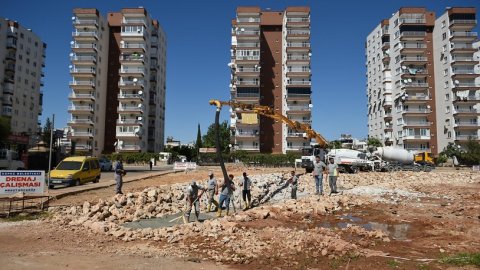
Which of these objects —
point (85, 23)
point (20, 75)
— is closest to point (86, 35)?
point (85, 23)

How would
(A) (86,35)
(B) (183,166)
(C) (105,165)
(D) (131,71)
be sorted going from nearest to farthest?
(B) (183,166)
(C) (105,165)
(A) (86,35)
(D) (131,71)

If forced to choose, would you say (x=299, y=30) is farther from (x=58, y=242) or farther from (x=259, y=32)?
(x=58, y=242)

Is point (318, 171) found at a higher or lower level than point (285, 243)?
higher

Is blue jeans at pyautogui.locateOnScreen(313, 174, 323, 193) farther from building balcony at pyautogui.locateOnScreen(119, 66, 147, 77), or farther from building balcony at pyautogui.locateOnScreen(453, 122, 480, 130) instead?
building balcony at pyautogui.locateOnScreen(453, 122, 480, 130)

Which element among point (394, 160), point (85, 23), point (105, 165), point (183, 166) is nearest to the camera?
point (183, 166)

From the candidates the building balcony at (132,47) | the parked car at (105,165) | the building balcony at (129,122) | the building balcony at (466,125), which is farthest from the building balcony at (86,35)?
the building balcony at (466,125)

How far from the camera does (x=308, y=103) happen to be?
74875mm

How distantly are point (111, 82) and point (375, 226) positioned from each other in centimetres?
7387

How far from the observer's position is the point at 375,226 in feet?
48.6

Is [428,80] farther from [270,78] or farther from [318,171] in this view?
[318,171]

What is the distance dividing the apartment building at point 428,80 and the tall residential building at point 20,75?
239 ft

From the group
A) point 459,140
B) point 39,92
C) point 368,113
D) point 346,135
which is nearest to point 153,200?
point 459,140

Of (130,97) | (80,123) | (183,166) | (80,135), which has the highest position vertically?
(130,97)

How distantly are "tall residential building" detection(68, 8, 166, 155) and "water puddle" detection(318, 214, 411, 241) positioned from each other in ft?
203
